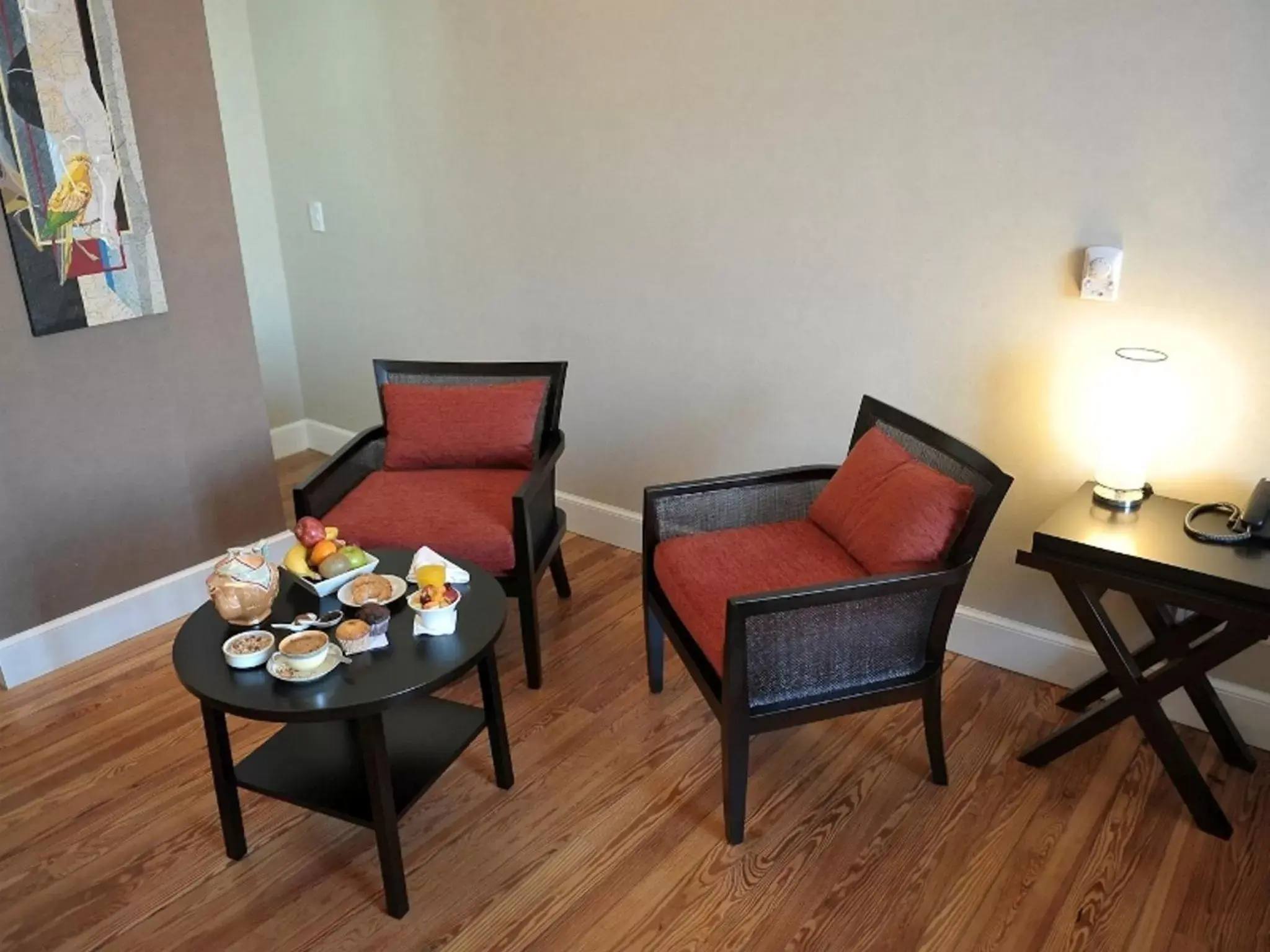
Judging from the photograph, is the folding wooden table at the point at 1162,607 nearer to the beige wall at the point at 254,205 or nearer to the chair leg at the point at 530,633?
the chair leg at the point at 530,633

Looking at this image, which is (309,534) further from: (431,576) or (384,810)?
(384,810)

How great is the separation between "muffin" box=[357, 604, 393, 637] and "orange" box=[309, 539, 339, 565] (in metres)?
0.22

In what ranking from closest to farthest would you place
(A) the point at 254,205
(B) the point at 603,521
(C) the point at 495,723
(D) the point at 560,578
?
1. (C) the point at 495,723
2. (D) the point at 560,578
3. (B) the point at 603,521
4. (A) the point at 254,205

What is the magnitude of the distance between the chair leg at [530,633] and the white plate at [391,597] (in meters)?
0.51

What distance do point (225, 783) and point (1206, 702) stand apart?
7.41ft

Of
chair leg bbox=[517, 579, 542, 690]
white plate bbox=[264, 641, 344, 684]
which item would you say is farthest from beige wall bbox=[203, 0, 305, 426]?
white plate bbox=[264, 641, 344, 684]

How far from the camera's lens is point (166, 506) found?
10.3 ft

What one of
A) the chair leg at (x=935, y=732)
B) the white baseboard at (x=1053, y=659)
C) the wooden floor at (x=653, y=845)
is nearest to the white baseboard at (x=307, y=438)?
the wooden floor at (x=653, y=845)

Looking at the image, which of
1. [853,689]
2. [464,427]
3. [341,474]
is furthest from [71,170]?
[853,689]

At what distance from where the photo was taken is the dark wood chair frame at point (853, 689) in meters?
2.02

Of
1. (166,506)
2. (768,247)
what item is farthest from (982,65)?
(166,506)

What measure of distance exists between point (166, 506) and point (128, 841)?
3.99 feet

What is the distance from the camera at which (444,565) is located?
2.22m

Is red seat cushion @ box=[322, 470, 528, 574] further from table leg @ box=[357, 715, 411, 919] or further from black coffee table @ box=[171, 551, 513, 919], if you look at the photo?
table leg @ box=[357, 715, 411, 919]
